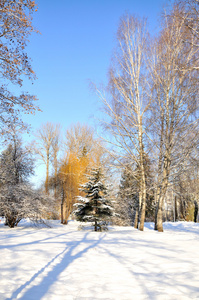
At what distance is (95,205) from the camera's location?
15.5 m

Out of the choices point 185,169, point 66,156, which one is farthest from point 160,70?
point 66,156

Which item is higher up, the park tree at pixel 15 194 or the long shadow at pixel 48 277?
the park tree at pixel 15 194

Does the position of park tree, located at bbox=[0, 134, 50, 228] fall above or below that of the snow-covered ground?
above

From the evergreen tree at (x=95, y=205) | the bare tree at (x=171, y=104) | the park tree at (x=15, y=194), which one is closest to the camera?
the bare tree at (x=171, y=104)

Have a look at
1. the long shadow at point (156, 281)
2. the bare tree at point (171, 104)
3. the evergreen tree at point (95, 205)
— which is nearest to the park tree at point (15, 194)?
the evergreen tree at point (95, 205)

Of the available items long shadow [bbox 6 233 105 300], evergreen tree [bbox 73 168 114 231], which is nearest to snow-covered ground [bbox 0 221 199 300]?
long shadow [bbox 6 233 105 300]

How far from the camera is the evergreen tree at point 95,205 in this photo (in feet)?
49.9

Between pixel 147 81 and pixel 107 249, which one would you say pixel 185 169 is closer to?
pixel 147 81

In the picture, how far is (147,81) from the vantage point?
1138cm

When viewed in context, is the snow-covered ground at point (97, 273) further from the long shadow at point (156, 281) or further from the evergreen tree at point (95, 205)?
the evergreen tree at point (95, 205)

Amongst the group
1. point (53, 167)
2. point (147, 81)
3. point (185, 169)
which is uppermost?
point (147, 81)

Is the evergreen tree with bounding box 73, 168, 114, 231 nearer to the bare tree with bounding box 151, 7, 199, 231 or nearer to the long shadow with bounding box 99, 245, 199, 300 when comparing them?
the bare tree with bounding box 151, 7, 199, 231

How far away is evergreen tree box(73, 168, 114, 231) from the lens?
15.2 meters

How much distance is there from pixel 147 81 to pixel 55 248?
8846 mm
